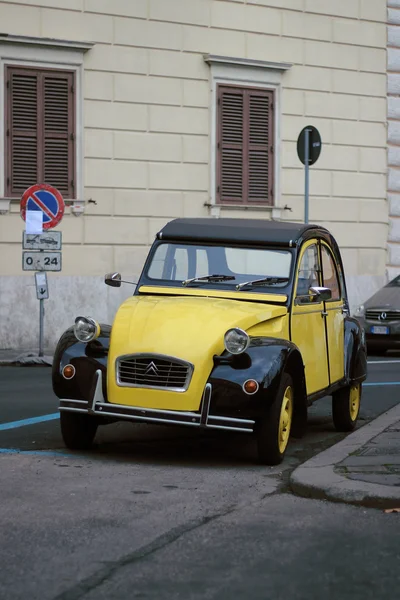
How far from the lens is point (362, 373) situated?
11.6 metres

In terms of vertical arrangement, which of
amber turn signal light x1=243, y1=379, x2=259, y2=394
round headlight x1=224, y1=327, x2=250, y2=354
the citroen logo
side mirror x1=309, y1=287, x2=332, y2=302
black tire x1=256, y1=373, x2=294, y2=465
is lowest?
black tire x1=256, y1=373, x2=294, y2=465

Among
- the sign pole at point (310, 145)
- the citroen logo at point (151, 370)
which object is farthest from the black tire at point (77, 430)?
the sign pole at point (310, 145)

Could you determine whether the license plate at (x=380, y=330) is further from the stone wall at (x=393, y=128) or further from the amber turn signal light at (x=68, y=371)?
the amber turn signal light at (x=68, y=371)

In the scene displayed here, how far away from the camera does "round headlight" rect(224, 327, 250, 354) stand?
892 cm

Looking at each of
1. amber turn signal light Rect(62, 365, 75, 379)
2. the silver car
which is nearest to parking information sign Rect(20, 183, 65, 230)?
the silver car

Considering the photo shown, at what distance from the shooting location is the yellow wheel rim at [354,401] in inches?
453

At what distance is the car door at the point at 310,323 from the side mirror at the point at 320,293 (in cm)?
4

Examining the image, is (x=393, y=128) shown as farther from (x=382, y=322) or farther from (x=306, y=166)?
(x=306, y=166)

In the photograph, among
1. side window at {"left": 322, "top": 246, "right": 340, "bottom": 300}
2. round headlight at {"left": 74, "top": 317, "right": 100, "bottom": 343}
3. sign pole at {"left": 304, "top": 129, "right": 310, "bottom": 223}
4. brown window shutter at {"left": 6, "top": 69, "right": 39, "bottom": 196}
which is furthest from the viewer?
brown window shutter at {"left": 6, "top": 69, "right": 39, "bottom": 196}

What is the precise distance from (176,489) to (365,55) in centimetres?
1821

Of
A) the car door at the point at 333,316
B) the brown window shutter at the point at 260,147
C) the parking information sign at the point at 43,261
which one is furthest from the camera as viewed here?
the brown window shutter at the point at 260,147

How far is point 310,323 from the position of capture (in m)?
10.4

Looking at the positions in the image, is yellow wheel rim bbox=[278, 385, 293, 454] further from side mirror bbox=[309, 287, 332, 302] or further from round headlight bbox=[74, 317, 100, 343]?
round headlight bbox=[74, 317, 100, 343]

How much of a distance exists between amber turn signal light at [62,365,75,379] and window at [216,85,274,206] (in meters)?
14.1
